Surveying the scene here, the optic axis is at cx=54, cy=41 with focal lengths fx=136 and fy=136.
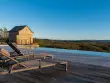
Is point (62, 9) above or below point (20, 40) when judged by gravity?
above

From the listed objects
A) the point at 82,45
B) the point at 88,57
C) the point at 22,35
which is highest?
the point at 22,35


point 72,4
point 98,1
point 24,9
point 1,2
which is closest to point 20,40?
point 24,9

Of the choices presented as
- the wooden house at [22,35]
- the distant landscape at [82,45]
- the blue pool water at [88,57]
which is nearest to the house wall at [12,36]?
the wooden house at [22,35]

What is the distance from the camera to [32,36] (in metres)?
30.1

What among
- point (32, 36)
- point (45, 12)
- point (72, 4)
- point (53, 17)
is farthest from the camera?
point (32, 36)

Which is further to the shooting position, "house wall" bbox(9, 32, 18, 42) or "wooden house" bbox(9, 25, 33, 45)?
"house wall" bbox(9, 32, 18, 42)

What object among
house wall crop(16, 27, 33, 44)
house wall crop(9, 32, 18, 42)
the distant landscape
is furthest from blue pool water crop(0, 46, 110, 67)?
house wall crop(9, 32, 18, 42)

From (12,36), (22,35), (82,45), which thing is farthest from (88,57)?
(12,36)

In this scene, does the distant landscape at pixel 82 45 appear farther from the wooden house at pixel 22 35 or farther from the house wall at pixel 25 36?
the wooden house at pixel 22 35

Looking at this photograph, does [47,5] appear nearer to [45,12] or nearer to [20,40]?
[45,12]

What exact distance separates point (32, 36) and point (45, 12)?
8.98 meters

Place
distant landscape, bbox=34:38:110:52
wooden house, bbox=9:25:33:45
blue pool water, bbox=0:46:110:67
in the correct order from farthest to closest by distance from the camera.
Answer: wooden house, bbox=9:25:33:45 < distant landscape, bbox=34:38:110:52 < blue pool water, bbox=0:46:110:67

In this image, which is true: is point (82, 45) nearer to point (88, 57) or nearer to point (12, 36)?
point (88, 57)

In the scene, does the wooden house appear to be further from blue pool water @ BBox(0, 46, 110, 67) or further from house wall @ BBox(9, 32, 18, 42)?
blue pool water @ BBox(0, 46, 110, 67)
